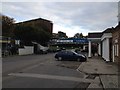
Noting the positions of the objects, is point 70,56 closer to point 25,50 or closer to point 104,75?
point 104,75

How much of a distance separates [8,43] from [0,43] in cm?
560

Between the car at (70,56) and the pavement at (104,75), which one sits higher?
the car at (70,56)

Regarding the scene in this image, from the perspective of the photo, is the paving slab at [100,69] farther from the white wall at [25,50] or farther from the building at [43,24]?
the building at [43,24]

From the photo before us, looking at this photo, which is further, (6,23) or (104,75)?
(6,23)

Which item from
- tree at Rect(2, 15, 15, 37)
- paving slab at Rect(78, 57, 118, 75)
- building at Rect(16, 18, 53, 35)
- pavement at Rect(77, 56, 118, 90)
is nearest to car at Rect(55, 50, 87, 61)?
paving slab at Rect(78, 57, 118, 75)

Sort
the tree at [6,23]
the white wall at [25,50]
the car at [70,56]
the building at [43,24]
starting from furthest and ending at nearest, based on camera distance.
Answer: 1. the building at [43,24]
2. the tree at [6,23]
3. the white wall at [25,50]
4. the car at [70,56]

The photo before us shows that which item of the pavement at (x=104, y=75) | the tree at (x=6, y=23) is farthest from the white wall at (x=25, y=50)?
the pavement at (x=104, y=75)

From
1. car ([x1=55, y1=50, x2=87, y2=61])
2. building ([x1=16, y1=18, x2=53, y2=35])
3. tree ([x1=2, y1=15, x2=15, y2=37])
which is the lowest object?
car ([x1=55, y1=50, x2=87, y2=61])

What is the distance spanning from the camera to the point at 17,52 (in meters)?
54.2

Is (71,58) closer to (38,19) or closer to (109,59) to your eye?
(109,59)

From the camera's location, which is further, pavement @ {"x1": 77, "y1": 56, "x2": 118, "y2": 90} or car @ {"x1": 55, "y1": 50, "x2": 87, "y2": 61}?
car @ {"x1": 55, "y1": 50, "x2": 87, "y2": 61}

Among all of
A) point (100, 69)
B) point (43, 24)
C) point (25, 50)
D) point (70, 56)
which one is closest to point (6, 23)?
point (25, 50)

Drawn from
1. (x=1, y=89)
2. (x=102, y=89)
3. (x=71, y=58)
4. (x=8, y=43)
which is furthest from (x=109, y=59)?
(x=8, y=43)

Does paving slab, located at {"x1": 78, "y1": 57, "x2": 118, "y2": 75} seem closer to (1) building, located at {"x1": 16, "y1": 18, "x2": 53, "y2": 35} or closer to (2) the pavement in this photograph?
(2) the pavement
